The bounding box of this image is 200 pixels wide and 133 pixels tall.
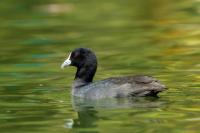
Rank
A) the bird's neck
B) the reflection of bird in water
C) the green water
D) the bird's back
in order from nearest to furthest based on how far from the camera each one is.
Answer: the green water < the reflection of bird in water < the bird's back < the bird's neck

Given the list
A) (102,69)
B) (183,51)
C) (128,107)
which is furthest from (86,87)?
(183,51)

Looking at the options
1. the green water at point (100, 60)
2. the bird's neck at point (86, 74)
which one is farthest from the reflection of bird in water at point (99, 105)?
the bird's neck at point (86, 74)

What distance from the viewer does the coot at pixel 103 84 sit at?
14.4 meters

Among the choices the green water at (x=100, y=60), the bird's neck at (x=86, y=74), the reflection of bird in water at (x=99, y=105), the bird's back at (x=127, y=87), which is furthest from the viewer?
the bird's neck at (x=86, y=74)

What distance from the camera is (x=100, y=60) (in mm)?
19266

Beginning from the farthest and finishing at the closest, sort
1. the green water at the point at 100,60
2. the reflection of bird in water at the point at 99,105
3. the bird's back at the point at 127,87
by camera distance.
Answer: the bird's back at the point at 127,87
the reflection of bird in water at the point at 99,105
the green water at the point at 100,60

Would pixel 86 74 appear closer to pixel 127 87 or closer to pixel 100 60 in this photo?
pixel 127 87

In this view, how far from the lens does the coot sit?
47.2 feet

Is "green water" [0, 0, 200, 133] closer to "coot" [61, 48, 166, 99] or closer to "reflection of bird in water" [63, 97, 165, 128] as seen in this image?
"reflection of bird in water" [63, 97, 165, 128]

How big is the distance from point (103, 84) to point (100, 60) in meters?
4.43

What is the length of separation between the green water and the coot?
0.18 meters

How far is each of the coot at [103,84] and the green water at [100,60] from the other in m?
0.18

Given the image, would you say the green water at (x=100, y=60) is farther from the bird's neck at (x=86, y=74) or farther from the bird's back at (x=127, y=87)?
the bird's neck at (x=86, y=74)

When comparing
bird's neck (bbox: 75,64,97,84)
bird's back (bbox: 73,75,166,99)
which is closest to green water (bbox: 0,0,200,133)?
bird's back (bbox: 73,75,166,99)
